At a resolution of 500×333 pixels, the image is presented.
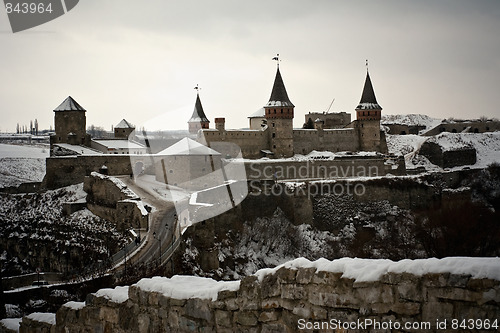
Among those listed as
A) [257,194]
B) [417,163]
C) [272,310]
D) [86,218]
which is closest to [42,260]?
[86,218]

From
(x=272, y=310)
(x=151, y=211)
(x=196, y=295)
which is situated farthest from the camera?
(x=151, y=211)

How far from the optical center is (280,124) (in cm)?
4266

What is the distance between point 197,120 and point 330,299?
44.0m

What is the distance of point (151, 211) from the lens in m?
25.9

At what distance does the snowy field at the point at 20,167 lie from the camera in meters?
52.4

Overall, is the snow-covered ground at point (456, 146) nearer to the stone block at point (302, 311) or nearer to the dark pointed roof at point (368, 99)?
the dark pointed roof at point (368, 99)

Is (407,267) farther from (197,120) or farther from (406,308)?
(197,120)

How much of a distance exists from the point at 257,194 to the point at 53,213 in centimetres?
1125

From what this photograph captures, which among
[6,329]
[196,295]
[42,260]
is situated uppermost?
[196,295]

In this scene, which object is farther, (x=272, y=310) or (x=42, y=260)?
(x=42, y=260)

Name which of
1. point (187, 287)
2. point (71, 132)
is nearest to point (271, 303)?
point (187, 287)

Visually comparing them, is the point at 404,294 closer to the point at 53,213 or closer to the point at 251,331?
the point at 251,331

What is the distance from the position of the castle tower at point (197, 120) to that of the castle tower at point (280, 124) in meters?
7.41

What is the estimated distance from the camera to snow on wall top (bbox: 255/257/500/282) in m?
3.94
